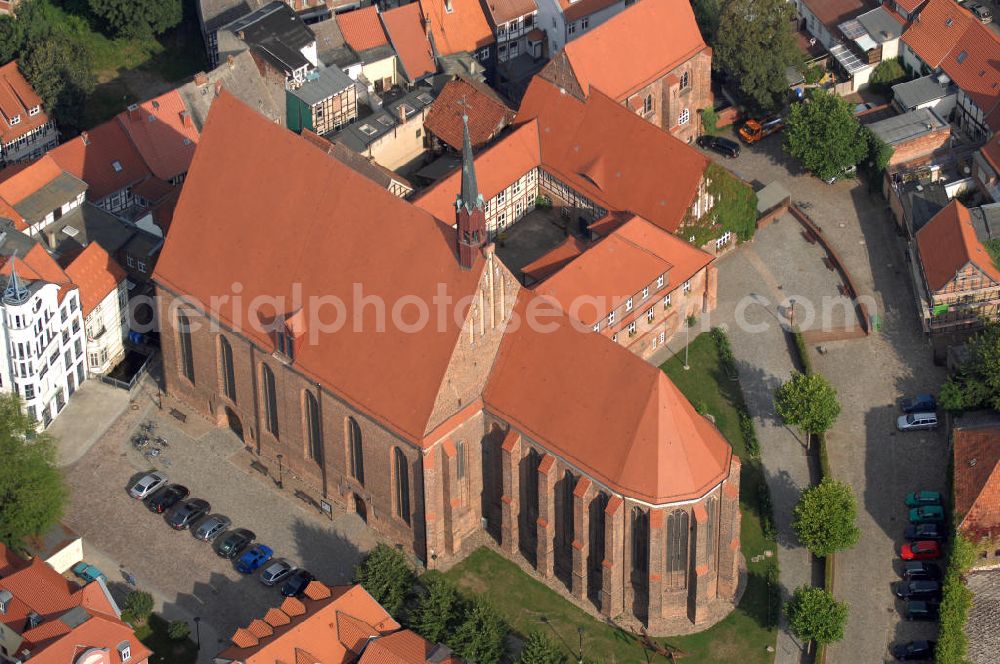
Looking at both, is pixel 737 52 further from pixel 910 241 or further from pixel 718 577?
pixel 718 577

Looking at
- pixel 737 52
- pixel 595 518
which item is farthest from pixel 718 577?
pixel 737 52

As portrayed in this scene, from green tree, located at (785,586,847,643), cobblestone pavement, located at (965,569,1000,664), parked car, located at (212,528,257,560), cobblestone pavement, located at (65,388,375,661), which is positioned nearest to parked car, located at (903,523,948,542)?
cobblestone pavement, located at (965,569,1000,664)

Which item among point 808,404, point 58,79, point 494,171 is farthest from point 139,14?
point 808,404

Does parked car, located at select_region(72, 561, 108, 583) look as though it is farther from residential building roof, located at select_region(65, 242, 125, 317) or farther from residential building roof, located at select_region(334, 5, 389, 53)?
residential building roof, located at select_region(334, 5, 389, 53)

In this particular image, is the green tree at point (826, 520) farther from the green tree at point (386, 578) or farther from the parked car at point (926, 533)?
the green tree at point (386, 578)

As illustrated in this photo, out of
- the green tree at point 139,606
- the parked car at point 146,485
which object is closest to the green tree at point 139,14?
the parked car at point 146,485

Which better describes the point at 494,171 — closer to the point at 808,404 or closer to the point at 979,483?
the point at 808,404
